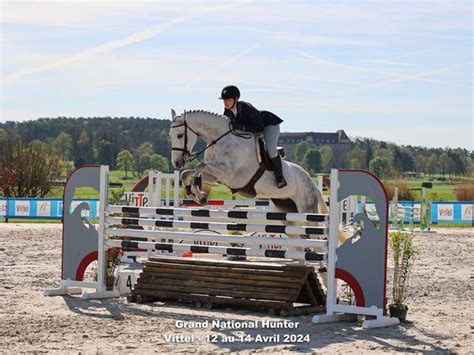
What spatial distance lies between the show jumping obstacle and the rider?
2.24 ft

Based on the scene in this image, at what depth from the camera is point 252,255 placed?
771cm

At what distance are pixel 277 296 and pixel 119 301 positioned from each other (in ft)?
6.22

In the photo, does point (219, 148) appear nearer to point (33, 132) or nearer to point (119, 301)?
point (119, 301)

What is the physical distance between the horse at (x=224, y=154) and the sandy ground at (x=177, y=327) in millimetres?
1361

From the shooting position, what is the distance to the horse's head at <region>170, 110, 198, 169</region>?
8.23 meters

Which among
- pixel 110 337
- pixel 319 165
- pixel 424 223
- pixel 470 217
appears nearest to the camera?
pixel 110 337

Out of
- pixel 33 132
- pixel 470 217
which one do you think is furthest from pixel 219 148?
pixel 33 132

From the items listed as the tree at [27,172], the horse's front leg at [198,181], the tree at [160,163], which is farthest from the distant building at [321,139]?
the horse's front leg at [198,181]

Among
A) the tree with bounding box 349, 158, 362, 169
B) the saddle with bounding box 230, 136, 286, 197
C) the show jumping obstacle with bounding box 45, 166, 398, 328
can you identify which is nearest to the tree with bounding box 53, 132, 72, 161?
the tree with bounding box 349, 158, 362, 169

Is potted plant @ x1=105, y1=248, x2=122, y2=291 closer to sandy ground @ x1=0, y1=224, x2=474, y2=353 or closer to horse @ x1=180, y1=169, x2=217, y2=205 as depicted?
sandy ground @ x1=0, y1=224, x2=474, y2=353

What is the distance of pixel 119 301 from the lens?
8430 millimetres

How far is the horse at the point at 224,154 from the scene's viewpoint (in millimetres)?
8133

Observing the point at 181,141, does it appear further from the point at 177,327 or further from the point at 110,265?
the point at 177,327

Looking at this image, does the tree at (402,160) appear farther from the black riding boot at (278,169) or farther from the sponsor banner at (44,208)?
the black riding boot at (278,169)
